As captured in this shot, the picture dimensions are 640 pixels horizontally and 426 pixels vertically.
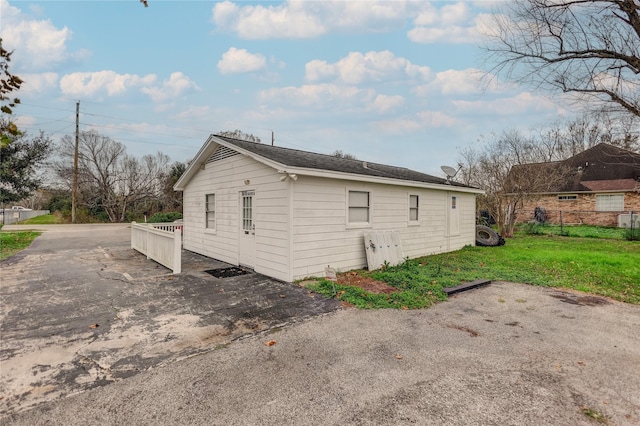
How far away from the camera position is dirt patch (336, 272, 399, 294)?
6.07 meters

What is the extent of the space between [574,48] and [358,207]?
23.6 ft

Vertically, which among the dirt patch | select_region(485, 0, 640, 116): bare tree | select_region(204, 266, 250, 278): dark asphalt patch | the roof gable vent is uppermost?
select_region(485, 0, 640, 116): bare tree

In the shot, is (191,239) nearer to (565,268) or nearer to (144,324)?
(144,324)

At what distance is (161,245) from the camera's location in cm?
852

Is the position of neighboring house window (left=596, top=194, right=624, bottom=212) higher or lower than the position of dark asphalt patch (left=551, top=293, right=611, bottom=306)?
higher

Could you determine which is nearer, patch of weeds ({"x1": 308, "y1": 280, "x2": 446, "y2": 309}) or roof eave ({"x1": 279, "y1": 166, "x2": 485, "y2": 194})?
patch of weeds ({"x1": 308, "y1": 280, "x2": 446, "y2": 309})

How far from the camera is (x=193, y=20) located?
358 inches

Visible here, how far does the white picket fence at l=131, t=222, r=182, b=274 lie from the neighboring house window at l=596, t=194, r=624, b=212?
26334mm

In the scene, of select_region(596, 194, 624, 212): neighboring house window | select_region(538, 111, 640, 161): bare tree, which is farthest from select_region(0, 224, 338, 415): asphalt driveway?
select_region(538, 111, 640, 161): bare tree

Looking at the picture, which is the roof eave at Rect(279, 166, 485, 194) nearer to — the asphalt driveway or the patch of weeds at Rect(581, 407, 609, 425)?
the asphalt driveway

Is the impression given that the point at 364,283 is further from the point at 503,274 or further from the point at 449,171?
the point at 449,171

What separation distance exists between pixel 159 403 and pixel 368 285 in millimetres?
4584

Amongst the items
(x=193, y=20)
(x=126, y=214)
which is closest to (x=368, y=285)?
(x=193, y=20)

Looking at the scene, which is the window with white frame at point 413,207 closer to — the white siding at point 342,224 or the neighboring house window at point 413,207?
the neighboring house window at point 413,207
